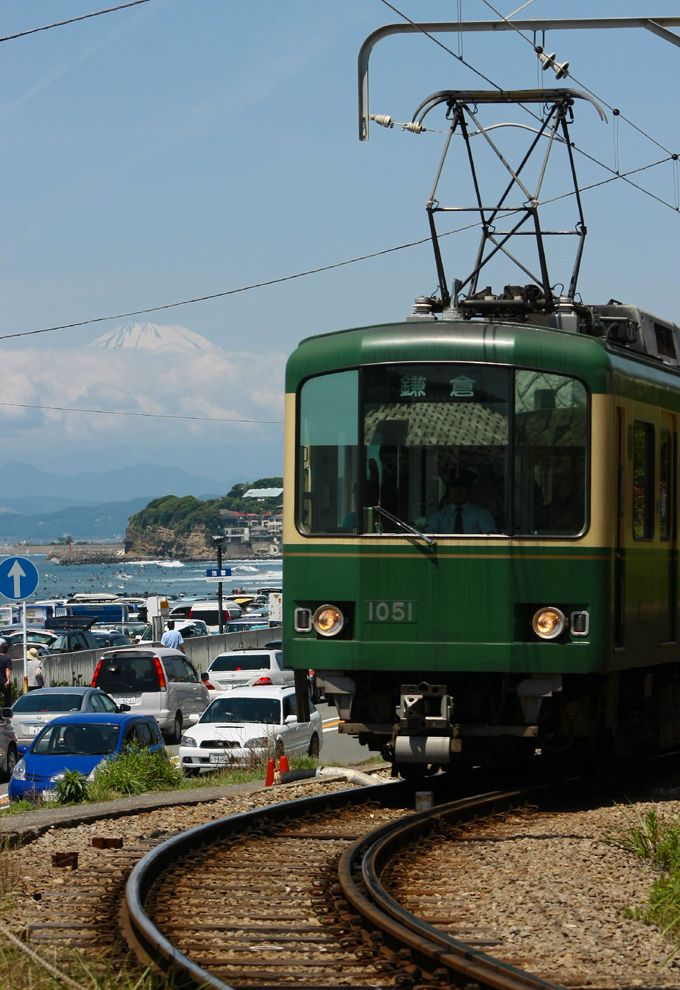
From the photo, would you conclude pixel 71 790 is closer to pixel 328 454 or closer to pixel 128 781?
pixel 128 781

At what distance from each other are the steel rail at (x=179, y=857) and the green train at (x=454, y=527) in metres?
0.81

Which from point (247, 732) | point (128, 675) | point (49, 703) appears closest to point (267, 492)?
point (128, 675)

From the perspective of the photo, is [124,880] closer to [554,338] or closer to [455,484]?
[455,484]

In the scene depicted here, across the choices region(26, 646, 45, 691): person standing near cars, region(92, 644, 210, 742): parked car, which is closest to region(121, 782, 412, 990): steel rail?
region(92, 644, 210, 742): parked car

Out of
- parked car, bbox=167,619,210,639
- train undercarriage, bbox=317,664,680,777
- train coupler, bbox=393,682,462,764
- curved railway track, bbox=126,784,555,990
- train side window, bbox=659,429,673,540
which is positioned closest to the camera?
curved railway track, bbox=126,784,555,990

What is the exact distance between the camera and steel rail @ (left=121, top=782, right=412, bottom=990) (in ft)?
24.5

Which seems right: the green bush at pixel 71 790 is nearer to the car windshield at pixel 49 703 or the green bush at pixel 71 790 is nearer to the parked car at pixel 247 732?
the parked car at pixel 247 732

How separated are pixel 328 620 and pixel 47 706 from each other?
47.8 ft

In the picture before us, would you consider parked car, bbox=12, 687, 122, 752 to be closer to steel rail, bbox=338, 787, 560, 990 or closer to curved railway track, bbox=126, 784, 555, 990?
curved railway track, bbox=126, 784, 555, 990

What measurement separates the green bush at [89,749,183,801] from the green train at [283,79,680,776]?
18.5ft

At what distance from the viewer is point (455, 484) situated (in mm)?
13461

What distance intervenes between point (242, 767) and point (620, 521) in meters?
9.09

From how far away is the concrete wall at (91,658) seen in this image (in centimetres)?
3784

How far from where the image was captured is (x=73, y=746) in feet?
73.0
